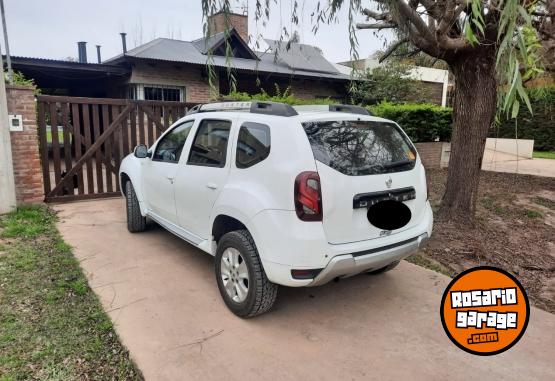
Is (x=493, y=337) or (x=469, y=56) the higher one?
(x=469, y=56)

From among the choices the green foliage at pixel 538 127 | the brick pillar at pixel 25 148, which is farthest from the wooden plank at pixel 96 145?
the green foliage at pixel 538 127

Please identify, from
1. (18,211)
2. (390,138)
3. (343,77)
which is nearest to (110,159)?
(18,211)

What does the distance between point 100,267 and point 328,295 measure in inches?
98.2

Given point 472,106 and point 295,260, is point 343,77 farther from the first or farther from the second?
point 295,260

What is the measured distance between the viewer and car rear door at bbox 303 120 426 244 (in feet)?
9.58

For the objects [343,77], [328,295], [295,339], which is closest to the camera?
[295,339]

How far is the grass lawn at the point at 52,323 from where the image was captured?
2.68 meters

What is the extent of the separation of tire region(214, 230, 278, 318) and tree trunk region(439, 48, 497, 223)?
383 centimetres

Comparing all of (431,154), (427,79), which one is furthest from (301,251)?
(427,79)

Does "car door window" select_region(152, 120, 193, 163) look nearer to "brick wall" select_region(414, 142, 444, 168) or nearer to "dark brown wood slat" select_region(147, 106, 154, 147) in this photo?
"dark brown wood slat" select_region(147, 106, 154, 147)

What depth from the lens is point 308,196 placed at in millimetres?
2836

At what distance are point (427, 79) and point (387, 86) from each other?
5411 millimetres

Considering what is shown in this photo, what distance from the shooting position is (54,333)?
307 cm

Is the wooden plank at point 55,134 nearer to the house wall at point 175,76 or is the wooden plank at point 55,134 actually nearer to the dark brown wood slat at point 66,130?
the dark brown wood slat at point 66,130
